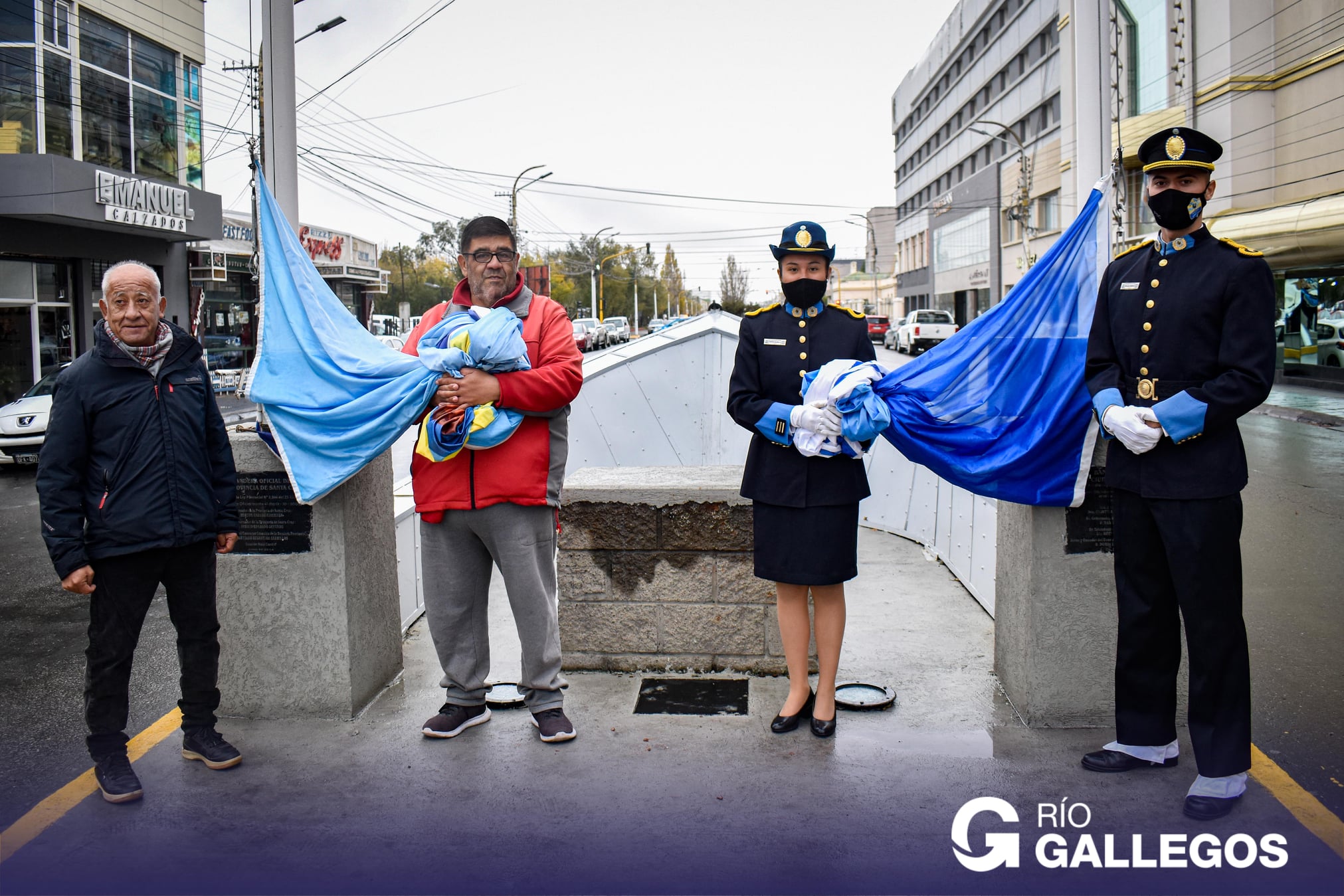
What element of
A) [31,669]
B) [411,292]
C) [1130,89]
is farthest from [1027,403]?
[411,292]

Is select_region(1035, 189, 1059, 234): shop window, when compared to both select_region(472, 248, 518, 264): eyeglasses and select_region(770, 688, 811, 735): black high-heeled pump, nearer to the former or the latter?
select_region(770, 688, 811, 735): black high-heeled pump

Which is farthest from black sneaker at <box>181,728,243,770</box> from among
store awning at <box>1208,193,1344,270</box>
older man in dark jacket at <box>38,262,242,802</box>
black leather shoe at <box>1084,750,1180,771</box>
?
store awning at <box>1208,193,1344,270</box>

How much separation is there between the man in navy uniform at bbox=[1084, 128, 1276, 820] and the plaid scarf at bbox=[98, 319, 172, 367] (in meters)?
3.56

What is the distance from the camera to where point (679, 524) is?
16.7 feet

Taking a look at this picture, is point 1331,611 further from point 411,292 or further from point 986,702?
point 411,292

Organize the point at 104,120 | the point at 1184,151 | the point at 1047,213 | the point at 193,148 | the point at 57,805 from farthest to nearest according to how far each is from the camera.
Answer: the point at 1047,213, the point at 193,148, the point at 104,120, the point at 57,805, the point at 1184,151

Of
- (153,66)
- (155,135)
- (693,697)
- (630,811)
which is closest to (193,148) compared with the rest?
(155,135)

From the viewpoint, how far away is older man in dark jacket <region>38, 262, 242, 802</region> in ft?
12.3

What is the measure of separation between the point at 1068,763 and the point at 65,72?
24041mm

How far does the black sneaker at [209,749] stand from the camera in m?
4.09

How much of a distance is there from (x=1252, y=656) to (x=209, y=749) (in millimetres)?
5140

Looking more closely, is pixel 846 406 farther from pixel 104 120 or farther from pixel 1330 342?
pixel 1330 342

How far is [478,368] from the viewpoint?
4254 mm

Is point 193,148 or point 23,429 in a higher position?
point 193,148
